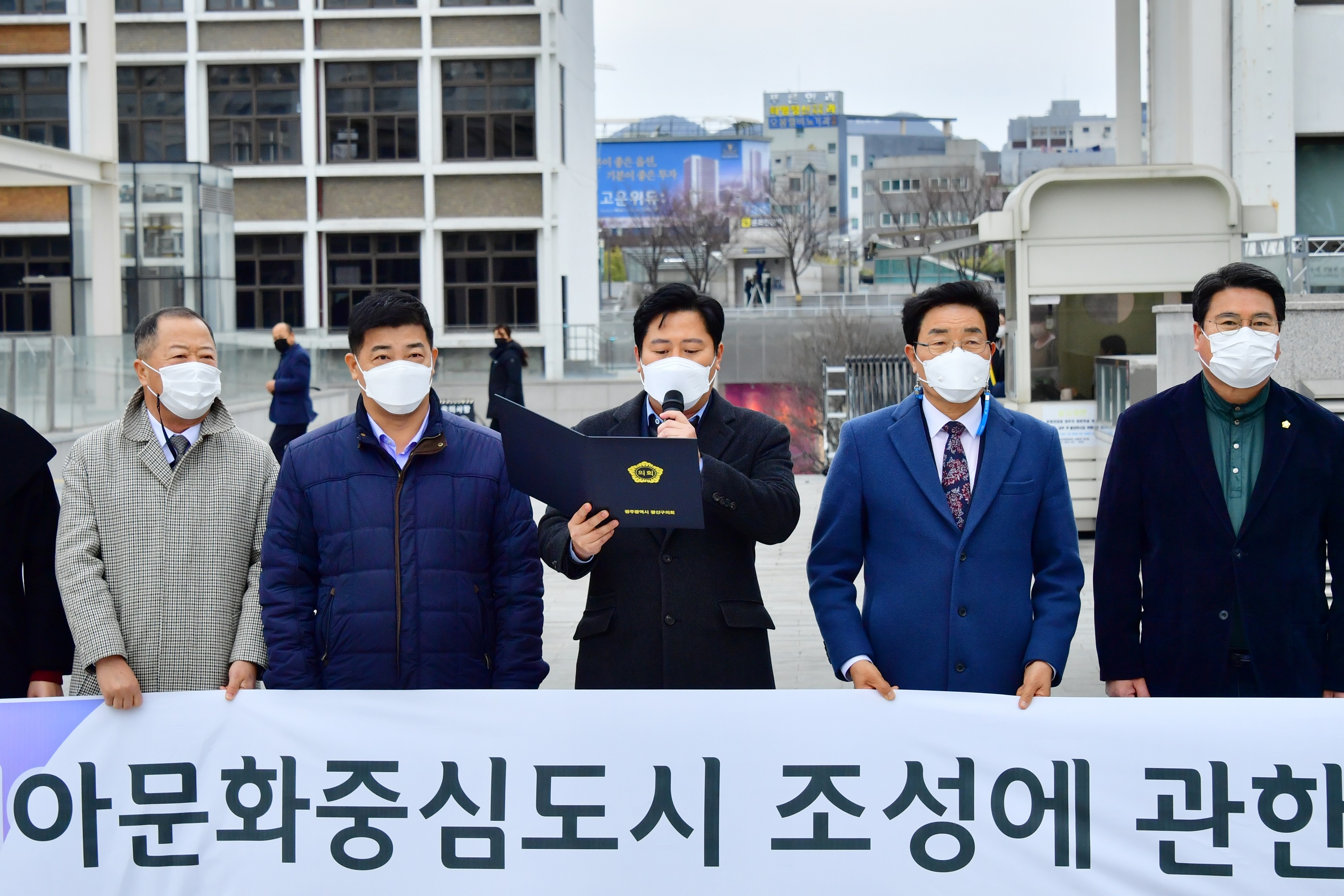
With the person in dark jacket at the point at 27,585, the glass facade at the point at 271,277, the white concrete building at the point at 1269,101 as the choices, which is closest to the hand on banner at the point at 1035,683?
the person in dark jacket at the point at 27,585

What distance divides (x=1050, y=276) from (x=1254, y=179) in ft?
32.2

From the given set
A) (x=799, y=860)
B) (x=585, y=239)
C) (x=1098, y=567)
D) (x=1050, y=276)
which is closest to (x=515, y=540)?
(x=799, y=860)

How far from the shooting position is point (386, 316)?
13.3 feet

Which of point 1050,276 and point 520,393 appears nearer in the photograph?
point 1050,276

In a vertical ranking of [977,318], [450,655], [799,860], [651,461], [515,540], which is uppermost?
[977,318]

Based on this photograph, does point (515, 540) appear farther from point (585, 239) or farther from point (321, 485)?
point (585, 239)

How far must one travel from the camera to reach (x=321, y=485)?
3943 mm

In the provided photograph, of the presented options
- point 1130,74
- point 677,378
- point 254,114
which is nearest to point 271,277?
point 254,114

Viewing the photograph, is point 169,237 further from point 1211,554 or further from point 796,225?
point 796,225

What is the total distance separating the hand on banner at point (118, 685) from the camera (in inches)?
153

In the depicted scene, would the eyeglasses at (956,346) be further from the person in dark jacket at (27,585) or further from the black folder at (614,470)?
the person in dark jacket at (27,585)

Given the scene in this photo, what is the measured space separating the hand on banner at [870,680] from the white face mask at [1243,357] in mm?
1326

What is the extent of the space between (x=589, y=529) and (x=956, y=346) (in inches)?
44.7

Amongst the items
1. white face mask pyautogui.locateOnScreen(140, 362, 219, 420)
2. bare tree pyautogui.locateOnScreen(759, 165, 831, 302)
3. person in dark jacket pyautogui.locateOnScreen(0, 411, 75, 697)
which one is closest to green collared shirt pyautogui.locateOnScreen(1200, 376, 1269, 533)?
white face mask pyautogui.locateOnScreen(140, 362, 219, 420)
